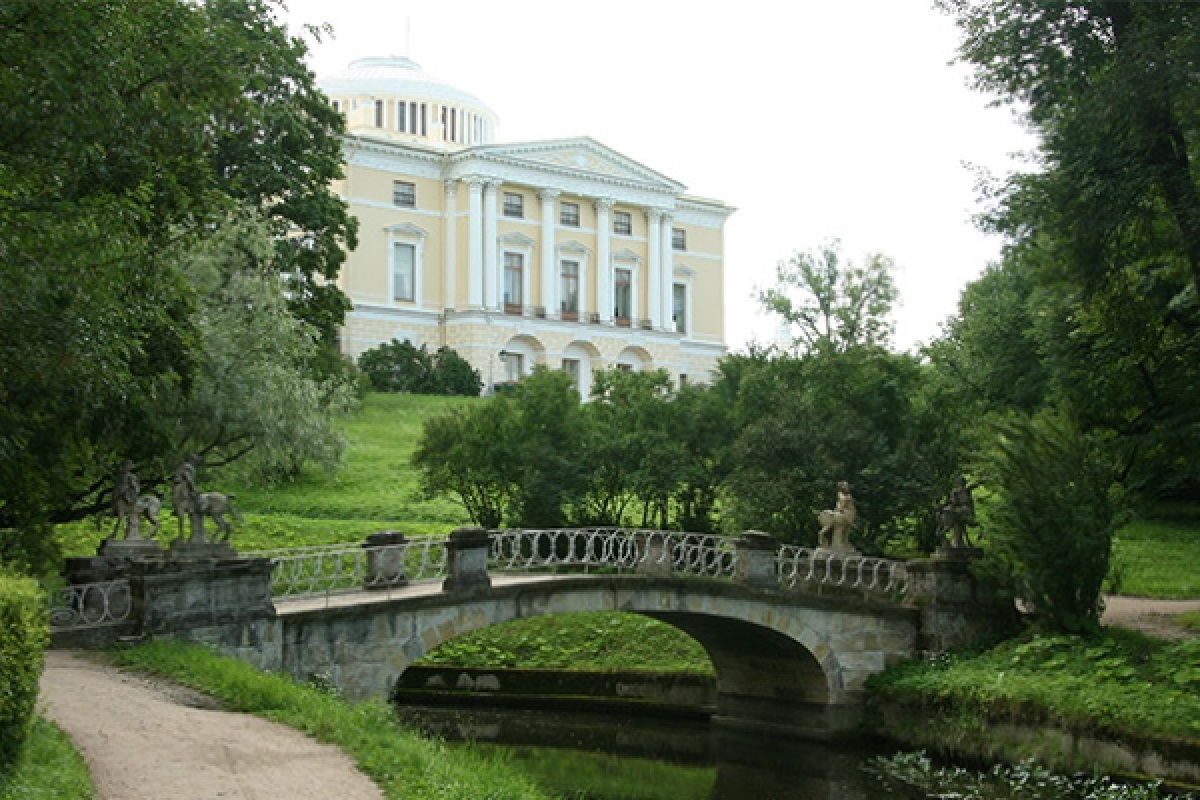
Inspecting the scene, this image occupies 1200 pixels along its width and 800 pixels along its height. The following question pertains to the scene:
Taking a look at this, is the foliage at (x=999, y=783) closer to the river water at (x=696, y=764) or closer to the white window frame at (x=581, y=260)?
the river water at (x=696, y=764)

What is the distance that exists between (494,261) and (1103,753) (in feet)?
179

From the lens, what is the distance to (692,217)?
3297 inches

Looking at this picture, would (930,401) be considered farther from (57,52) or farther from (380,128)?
(380,128)

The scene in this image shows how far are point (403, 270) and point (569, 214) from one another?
10.2m

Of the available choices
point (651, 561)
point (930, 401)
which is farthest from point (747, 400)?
point (651, 561)

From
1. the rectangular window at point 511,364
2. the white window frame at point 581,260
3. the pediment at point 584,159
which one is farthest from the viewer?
the white window frame at point 581,260

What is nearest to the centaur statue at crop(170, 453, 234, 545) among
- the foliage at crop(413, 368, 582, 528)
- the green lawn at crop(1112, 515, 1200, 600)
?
the foliage at crop(413, 368, 582, 528)

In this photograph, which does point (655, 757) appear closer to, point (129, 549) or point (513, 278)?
point (129, 549)

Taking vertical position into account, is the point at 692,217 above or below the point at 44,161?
above

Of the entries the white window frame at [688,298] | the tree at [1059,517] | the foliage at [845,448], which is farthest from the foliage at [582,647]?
the white window frame at [688,298]

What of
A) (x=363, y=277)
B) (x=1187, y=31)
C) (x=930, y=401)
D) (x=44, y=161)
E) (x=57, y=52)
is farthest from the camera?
(x=363, y=277)

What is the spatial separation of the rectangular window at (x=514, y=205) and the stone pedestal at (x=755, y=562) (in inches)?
1949

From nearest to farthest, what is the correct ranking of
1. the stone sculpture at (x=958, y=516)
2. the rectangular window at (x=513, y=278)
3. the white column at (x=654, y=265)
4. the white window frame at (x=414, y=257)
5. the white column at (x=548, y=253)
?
the stone sculpture at (x=958, y=516), the white window frame at (x=414, y=257), the rectangular window at (x=513, y=278), the white column at (x=548, y=253), the white column at (x=654, y=265)

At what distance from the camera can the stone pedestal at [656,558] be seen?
25.7m
